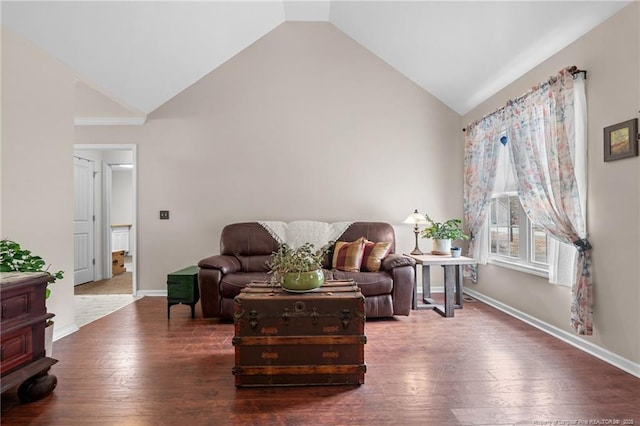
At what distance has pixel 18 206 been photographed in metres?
2.60

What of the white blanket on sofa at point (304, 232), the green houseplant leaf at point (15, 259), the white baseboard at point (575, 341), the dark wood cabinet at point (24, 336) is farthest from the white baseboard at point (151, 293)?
the white baseboard at point (575, 341)

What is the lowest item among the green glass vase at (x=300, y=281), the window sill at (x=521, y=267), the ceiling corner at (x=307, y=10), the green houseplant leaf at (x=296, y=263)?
the window sill at (x=521, y=267)

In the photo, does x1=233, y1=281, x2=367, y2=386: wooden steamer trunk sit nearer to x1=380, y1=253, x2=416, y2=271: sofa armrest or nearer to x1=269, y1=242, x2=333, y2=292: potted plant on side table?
x1=269, y1=242, x2=333, y2=292: potted plant on side table

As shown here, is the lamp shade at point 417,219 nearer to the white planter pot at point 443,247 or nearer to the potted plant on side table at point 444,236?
the potted plant on side table at point 444,236

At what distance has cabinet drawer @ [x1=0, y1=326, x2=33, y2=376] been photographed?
182cm

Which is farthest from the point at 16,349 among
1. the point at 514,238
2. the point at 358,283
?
the point at 514,238

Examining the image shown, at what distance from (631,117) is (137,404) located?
3.62 m

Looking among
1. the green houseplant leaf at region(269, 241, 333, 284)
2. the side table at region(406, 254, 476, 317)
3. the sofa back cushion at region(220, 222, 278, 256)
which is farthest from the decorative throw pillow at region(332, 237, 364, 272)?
the green houseplant leaf at region(269, 241, 333, 284)

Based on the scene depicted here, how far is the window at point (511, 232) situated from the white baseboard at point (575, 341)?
1.52 feet

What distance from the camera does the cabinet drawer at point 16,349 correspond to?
5.96 feet

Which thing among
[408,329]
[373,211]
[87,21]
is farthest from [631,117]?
[87,21]

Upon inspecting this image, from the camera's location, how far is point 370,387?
209cm

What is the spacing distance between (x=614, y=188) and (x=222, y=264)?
3404 millimetres

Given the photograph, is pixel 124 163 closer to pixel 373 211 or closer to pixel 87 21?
pixel 87 21
